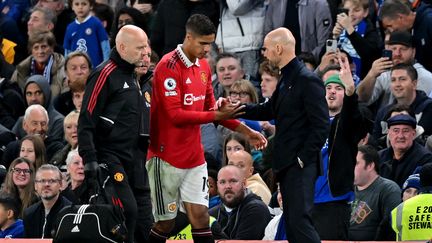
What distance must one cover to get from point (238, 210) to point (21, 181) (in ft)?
8.53

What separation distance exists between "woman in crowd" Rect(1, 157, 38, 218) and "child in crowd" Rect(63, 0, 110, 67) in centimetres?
313

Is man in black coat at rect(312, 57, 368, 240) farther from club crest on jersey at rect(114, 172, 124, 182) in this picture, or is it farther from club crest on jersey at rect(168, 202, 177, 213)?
club crest on jersey at rect(114, 172, 124, 182)

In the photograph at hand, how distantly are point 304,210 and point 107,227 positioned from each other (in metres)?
1.56

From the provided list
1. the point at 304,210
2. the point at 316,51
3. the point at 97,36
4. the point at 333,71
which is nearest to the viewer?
the point at 304,210

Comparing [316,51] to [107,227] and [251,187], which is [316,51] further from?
[107,227]

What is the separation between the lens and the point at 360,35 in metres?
16.9

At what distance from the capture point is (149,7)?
1888cm

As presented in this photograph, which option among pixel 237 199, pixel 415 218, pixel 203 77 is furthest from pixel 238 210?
pixel 203 77

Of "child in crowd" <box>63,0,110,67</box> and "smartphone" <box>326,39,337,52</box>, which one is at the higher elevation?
"child in crowd" <box>63,0,110,67</box>

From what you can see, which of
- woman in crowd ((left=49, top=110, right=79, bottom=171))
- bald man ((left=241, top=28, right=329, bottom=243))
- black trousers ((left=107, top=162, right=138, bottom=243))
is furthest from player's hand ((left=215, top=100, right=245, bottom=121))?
woman in crowd ((left=49, top=110, right=79, bottom=171))

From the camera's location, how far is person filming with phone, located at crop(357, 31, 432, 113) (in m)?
16.3

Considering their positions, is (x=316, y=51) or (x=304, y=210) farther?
(x=316, y=51)

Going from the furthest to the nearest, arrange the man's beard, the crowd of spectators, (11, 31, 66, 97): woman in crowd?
(11, 31, 66, 97): woman in crowd
the man's beard
the crowd of spectators

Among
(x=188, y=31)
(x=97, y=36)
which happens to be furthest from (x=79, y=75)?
(x=188, y=31)
